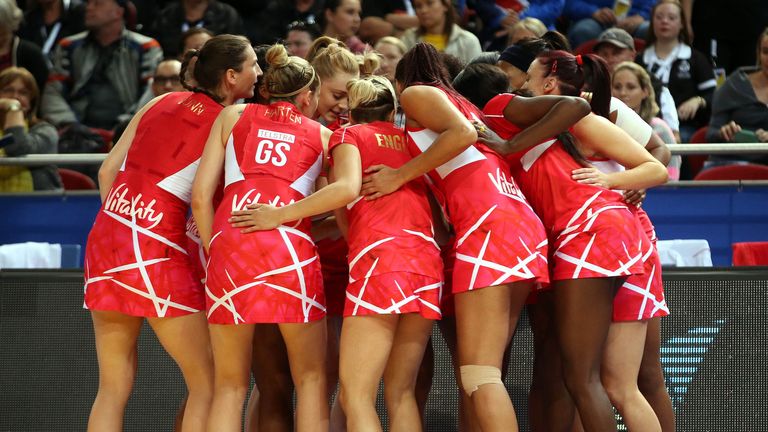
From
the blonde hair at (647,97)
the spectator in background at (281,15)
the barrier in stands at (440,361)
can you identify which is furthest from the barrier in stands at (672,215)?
the spectator in background at (281,15)

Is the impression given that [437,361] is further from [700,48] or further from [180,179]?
[700,48]

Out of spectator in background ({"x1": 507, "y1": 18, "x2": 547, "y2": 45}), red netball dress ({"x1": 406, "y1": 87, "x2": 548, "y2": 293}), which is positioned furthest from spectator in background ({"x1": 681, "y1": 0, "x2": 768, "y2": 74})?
red netball dress ({"x1": 406, "y1": 87, "x2": 548, "y2": 293})

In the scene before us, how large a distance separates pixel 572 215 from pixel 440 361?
135 cm

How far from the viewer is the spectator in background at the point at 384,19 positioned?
334 inches

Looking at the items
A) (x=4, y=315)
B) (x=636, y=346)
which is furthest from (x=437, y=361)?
(x=4, y=315)

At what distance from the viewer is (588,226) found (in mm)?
4473

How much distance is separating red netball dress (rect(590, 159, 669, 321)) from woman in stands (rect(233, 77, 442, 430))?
31.8 inches

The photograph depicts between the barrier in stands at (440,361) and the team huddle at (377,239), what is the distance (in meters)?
0.73

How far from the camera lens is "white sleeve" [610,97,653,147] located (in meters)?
4.85

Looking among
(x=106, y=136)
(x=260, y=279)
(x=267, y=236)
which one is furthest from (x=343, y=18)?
(x=260, y=279)

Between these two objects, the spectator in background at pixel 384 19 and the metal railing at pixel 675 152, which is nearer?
the metal railing at pixel 675 152

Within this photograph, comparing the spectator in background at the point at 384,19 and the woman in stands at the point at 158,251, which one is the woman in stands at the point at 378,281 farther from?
the spectator in background at the point at 384,19

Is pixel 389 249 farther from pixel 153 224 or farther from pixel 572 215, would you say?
Answer: pixel 153 224

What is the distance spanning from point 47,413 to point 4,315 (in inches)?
21.8
